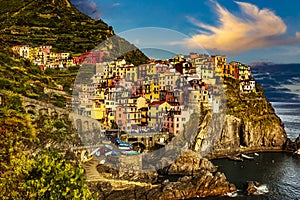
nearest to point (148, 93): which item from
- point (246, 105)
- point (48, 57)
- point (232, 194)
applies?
point (246, 105)

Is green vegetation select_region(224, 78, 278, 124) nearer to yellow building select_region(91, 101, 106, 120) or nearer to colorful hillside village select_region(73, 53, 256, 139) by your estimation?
colorful hillside village select_region(73, 53, 256, 139)

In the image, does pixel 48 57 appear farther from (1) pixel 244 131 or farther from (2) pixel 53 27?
(1) pixel 244 131

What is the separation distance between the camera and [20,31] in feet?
203

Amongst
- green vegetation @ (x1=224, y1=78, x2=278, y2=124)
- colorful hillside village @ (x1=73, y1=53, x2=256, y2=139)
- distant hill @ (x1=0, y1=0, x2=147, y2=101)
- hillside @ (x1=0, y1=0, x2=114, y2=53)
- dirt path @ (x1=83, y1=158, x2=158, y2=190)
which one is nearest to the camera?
dirt path @ (x1=83, y1=158, x2=158, y2=190)

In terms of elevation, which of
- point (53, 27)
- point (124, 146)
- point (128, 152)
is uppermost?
point (53, 27)

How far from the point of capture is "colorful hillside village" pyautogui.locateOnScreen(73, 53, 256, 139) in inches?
1334

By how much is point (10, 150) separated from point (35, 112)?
66.0 ft

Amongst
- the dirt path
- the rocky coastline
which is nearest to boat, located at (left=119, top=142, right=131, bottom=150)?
the rocky coastline

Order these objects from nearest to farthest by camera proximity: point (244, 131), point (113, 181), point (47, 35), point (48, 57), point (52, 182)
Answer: point (52, 182) < point (113, 181) < point (244, 131) < point (48, 57) < point (47, 35)

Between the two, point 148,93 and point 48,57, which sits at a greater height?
point 48,57

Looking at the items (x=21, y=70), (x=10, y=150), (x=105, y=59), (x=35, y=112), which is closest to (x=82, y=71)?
(x=105, y=59)

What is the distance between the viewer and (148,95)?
3666cm

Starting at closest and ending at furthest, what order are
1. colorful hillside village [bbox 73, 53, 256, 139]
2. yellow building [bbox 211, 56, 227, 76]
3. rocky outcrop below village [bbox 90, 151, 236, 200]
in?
rocky outcrop below village [bbox 90, 151, 236, 200] → colorful hillside village [bbox 73, 53, 256, 139] → yellow building [bbox 211, 56, 227, 76]

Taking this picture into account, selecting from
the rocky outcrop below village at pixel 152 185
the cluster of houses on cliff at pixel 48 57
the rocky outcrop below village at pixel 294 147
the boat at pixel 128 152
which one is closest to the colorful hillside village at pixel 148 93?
the cluster of houses on cliff at pixel 48 57
